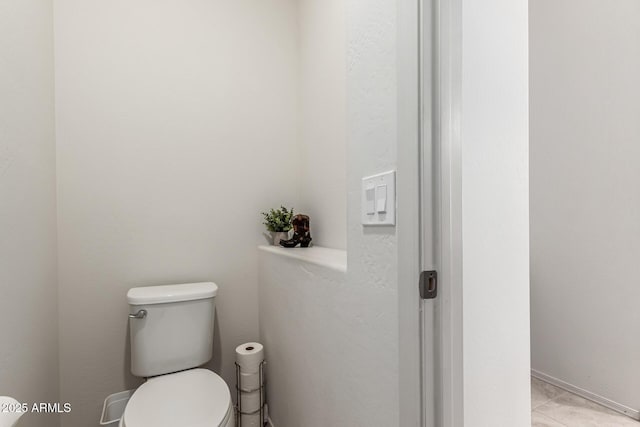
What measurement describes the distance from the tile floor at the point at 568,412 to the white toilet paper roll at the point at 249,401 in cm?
134

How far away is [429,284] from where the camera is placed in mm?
594

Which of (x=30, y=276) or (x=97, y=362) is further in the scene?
(x=97, y=362)

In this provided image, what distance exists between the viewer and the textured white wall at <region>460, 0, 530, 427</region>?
84 centimetres

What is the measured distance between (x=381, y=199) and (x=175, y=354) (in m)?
1.26

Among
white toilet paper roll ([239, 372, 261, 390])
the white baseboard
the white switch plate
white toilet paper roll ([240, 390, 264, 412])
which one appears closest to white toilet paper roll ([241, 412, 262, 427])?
white toilet paper roll ([240, 390, 264, 412])

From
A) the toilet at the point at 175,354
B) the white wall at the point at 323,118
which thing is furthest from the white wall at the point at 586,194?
the toilet at the point at 175,354

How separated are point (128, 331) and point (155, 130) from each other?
3.33 ft

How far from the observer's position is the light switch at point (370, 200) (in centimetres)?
72

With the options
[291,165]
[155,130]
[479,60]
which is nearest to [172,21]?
[155,130]

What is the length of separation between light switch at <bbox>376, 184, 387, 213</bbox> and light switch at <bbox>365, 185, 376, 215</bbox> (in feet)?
0.05

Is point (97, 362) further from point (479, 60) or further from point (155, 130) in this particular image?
point (479, 60)

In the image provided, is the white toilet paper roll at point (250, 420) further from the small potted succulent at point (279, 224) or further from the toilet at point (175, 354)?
the small potted succulent at point (279, 224)

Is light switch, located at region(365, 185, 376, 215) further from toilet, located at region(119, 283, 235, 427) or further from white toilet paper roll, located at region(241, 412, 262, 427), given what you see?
white toilet paper roll, located at region(241, 412, 262, 427)

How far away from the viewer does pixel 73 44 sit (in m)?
1.42
